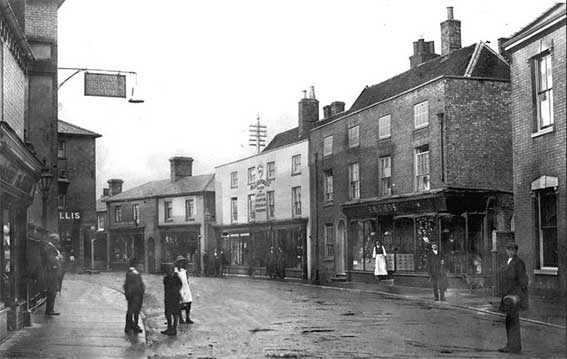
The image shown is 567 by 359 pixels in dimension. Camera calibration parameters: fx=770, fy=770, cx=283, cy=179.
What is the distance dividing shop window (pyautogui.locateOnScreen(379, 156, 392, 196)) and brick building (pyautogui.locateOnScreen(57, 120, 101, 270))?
11.8m

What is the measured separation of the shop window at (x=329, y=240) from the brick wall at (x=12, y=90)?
18.3m

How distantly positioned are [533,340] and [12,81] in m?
9.08

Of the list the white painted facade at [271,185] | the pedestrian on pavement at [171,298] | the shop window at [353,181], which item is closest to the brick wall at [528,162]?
the pedestrian on pavement at [171,298]

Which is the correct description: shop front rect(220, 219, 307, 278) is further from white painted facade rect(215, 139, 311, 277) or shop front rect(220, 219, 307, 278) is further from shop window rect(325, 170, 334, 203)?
shop window rect(325, 170, 334, 203)

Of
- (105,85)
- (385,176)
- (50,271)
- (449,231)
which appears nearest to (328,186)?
(385,176)

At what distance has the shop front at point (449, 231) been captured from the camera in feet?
76.1

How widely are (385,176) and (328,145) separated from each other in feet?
16.2

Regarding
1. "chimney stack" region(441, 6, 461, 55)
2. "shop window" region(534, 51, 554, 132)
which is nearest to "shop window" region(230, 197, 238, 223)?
"chimney stack" region(441, 6, 461, 55)

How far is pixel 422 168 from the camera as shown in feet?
81.4

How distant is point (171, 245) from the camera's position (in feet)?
128

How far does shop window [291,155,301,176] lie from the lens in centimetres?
3384

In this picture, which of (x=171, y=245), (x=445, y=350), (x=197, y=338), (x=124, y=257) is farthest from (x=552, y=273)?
(x=171, y=245)

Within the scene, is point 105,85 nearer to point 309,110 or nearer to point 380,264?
point 380,264

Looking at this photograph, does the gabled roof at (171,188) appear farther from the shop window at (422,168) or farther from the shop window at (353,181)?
the shop window at (422,168)
